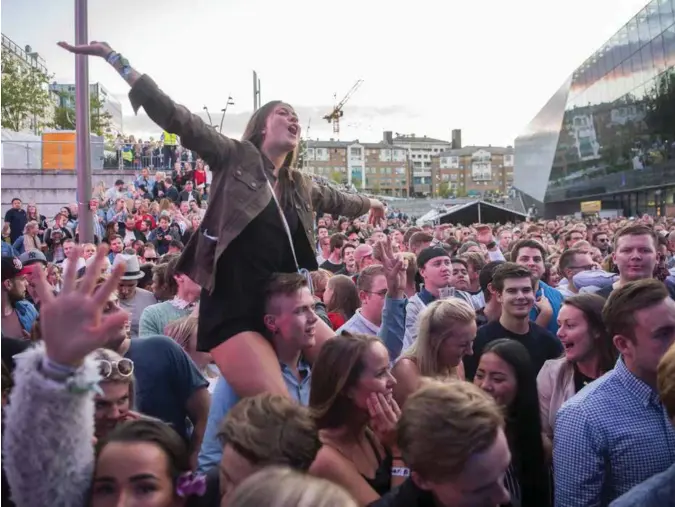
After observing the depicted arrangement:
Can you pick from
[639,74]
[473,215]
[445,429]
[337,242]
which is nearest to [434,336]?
[445,429]

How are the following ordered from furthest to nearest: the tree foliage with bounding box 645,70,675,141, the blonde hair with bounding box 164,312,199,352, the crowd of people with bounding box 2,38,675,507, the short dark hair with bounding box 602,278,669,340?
the tree foliage with bounding box 645,70,675,141 < the blonde hair with bounding box 164,312,199,352 < the short dark hair with bounding box 602,278,669,340 < the crowd of people with bounding box 2,38,675,507

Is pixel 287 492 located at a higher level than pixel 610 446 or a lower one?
higher

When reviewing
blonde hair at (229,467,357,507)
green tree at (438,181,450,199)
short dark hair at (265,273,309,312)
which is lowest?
blonde hair at (229,467,357,507)

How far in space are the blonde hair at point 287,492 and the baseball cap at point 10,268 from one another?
362 centimetres

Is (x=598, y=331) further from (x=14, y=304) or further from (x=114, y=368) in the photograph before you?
(x=14, y=304)

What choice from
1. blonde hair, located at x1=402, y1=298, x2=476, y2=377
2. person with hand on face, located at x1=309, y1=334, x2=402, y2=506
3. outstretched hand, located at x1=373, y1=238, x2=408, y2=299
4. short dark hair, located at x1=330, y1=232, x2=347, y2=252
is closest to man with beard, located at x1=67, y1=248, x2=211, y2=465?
person with hand on face, located at x1=309, y1=334, x2=402, y2=506

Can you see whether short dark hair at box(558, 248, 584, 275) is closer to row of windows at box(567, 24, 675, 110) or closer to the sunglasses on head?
the sunglasses on head

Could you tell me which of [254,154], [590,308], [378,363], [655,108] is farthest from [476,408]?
[655,108]

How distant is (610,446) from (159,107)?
85.2 inches

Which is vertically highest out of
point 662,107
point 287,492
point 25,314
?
point 662,107

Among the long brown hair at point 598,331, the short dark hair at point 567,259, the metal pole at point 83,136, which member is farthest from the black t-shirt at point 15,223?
the long brown hair at point 598,331

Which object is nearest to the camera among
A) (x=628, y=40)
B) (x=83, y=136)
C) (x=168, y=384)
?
(x=168, y=384)

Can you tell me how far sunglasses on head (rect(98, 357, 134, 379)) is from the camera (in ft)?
8.98

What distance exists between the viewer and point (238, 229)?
10.1 feet
